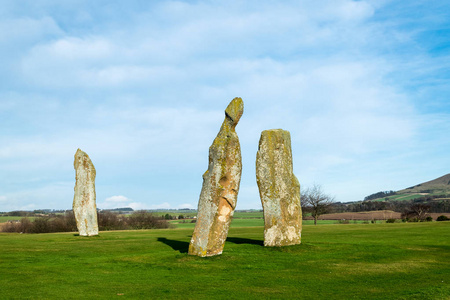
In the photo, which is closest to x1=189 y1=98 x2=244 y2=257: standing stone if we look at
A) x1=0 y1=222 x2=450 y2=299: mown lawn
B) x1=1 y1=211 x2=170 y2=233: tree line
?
x1=0 y1=222 x2=450 y2=299: mown lawn

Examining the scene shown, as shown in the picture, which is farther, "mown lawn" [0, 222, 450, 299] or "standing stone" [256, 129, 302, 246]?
"standing stone" [256, 129, 302, 246]

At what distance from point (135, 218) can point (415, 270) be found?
5575cm

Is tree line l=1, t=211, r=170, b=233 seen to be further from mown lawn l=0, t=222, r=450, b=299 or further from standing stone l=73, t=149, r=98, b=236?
mown lawn l=0, t=222, r=450, b=299

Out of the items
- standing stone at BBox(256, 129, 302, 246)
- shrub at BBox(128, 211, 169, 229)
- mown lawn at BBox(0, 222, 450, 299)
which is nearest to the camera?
mown lawn at BBox(0, 222, 450, 299)

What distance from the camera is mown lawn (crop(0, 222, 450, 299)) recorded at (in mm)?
11188

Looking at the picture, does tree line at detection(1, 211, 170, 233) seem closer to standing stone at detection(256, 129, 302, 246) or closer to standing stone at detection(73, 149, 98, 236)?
standing stone at detection(73, 149, 98, 236)

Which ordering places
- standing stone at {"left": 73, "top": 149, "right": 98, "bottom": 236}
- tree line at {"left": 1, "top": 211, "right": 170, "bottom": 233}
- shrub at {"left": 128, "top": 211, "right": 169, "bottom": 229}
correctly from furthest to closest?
shrub at {"left": 128, "top": 211, "right": 169, "bottom": 229} → tree line at {"left": 1, "top": 211, "right": 170, "bottom": 233} → standing stone at {"left": 73, "top": 149, "right": 98, "bottom": 236}

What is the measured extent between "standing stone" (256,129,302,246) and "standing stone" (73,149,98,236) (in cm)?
1473

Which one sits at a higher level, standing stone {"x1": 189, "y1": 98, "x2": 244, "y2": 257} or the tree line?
standing stone {"x1": 189, "y1": 98, "x2": 244, "y2": 257}

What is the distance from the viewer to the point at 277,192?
62.7 ft

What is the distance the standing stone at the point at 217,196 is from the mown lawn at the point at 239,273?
0.64m

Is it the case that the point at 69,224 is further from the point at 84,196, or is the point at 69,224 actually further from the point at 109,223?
the point at 84,196

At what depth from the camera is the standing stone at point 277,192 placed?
19109mm

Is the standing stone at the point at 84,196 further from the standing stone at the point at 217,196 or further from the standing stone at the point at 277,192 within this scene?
the standing stone at the point at 277,192
